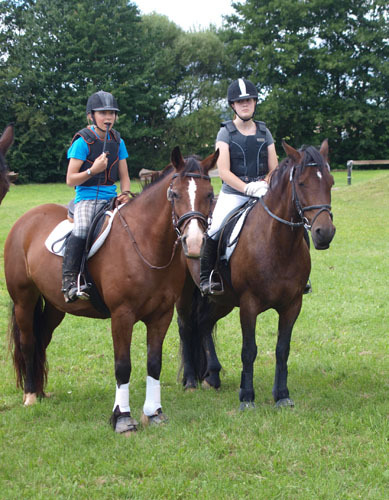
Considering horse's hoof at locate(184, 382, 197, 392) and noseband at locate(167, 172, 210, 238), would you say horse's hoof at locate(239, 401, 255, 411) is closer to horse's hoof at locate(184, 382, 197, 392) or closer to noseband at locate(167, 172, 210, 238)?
horse's hoof at locate(184, 382, 197, 392)

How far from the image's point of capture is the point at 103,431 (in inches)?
200

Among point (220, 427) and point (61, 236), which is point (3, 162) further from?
point (220, 427)

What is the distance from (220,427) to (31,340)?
259 cm

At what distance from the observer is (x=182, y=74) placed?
4669 centimetres

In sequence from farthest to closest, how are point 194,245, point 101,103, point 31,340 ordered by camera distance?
point 31,340, point 101,103, point 194,245

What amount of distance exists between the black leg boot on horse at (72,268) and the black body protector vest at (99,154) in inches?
28.0

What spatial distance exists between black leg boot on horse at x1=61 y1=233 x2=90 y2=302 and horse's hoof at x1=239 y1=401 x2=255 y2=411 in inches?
77.6

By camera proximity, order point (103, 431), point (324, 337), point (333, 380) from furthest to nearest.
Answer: point (324, 337) < point (333, 380) < point (103, 431)

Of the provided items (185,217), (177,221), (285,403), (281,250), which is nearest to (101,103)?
(177,221)

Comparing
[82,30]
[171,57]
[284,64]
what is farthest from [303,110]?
[82,30]

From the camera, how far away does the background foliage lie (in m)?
40.4

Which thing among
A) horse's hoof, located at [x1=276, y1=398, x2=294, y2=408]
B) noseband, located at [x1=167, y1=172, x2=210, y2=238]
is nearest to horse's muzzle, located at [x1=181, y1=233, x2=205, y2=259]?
noseband, located at [x1=167, y1=172, x2=210, y2=238]

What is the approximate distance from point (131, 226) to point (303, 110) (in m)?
43.1

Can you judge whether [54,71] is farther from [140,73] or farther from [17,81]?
[140,73]
